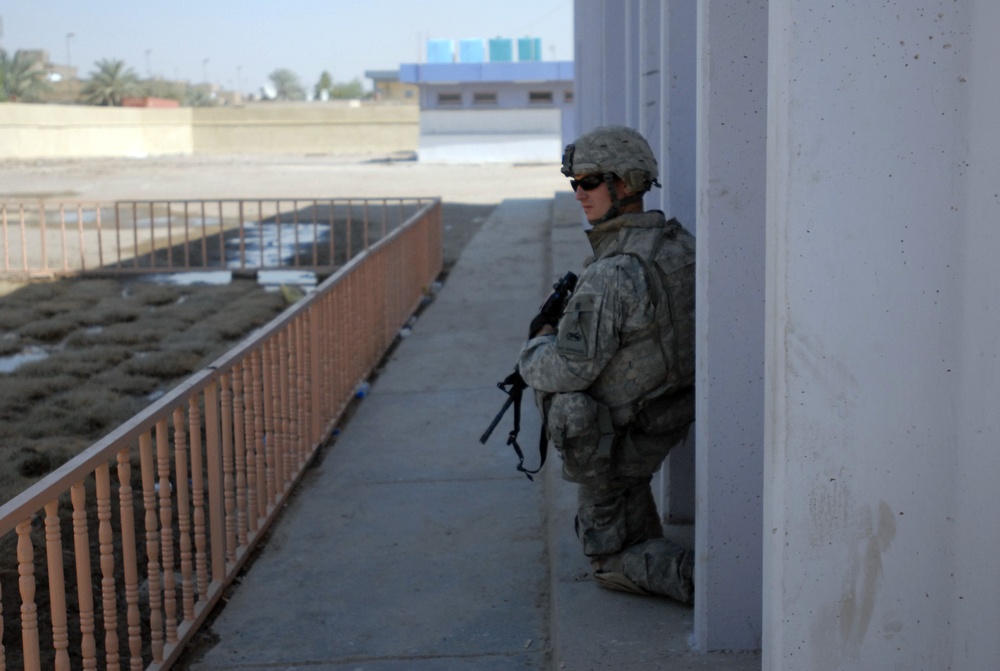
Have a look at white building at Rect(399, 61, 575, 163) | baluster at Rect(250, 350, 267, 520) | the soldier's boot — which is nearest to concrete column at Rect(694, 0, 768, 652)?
the soldier's boot

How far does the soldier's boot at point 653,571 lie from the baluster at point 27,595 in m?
1.75

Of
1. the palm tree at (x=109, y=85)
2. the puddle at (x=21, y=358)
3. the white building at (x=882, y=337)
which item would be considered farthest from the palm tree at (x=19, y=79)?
the white building at (x=882, y=337)

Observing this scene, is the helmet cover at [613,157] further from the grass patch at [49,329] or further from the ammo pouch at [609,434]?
the grass patch at [49,329]

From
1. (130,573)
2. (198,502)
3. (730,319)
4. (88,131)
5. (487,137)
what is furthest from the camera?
(88,131)

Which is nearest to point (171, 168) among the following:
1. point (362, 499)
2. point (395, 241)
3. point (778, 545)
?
point (395, 241)

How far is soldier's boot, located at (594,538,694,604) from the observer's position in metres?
3.63

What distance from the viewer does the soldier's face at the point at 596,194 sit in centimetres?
366

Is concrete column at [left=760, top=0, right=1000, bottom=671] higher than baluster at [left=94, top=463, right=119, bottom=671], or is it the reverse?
concrete column at [left=760, top=0, right=1000, bottom=671]

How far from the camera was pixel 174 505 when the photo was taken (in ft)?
17.9

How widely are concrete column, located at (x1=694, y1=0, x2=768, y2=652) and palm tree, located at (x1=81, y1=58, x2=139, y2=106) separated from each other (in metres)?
92.4

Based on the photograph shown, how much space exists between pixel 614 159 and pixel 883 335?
158cm

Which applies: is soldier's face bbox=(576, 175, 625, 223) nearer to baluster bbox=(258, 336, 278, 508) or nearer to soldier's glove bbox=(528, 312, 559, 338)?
soldier's glove bbox=(528, 312, 559, 338)

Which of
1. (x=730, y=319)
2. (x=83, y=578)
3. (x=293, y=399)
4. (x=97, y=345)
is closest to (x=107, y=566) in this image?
(x=83, y=578)

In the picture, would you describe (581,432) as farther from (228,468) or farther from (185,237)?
(185,237)
